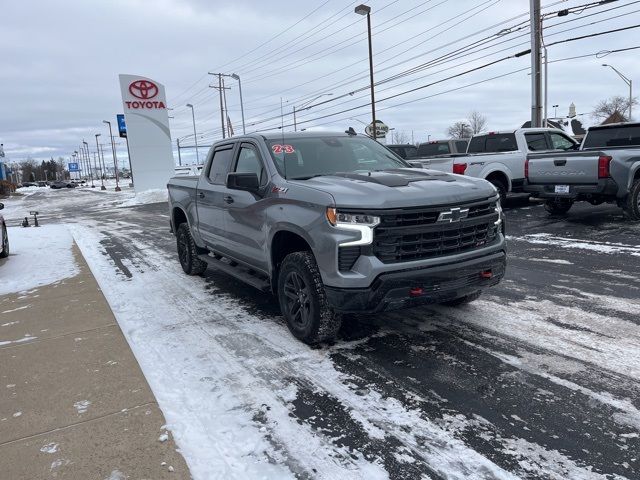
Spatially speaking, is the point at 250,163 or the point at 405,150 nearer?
the point at 250,163

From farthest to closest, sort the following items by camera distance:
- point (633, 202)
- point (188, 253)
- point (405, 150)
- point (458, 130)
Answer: point (458, 130)
point (405, 150)
point (633, 202)
point (188, 253)

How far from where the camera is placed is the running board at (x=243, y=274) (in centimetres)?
513

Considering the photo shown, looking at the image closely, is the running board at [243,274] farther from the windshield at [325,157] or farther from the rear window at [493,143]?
the rear window at [493,143]

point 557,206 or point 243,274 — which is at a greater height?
point 243,274

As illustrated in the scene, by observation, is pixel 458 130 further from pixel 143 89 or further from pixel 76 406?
pixel 76 406

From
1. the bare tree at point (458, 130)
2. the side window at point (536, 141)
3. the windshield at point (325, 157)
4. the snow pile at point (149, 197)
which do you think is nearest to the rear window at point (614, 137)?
the side window at point (536, 141)

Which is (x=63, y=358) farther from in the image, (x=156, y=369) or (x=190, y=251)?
(x=190, y=251)

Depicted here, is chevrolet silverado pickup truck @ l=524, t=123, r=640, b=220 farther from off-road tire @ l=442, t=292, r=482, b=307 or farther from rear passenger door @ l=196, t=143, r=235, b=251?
rear passenger door @ l=196, t=143, r=235, b=251

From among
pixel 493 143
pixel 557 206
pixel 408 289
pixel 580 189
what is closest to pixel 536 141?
pixel 493 143

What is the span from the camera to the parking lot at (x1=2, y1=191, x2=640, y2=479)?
2770 millimetres

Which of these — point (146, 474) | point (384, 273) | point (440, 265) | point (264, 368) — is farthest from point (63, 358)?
point (440, 265)

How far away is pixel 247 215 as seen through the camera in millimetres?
5230

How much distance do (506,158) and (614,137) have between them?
97.6 inches

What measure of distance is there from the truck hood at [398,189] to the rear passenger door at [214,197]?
5.89ft
